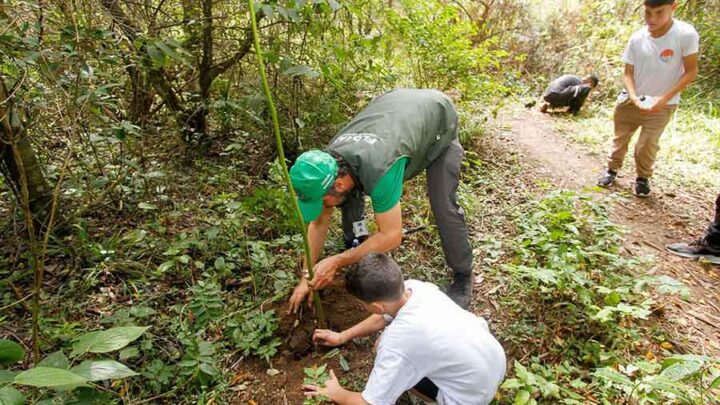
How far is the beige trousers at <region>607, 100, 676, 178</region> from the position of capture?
149 inches

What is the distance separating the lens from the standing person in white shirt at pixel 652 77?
3.42m

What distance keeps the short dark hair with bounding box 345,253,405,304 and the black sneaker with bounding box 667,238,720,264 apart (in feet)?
9.02

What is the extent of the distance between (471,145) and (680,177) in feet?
7.18

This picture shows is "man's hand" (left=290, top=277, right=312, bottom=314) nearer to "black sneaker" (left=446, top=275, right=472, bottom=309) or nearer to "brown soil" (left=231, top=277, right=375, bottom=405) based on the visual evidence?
"brown soil" (left=231, top=277, right=375, bottom=405)

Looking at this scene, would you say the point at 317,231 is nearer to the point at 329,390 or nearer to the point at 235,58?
the point at 329,390

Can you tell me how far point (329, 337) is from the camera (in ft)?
7.58

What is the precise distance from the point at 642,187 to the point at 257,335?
3815 mm

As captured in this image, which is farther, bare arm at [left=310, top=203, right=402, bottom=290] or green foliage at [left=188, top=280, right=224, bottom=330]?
green foliage at [left=188, top=280, right=224, bottom=330]

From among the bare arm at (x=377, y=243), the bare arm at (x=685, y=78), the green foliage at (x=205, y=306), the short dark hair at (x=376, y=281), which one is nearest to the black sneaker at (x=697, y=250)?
the bare arm at (x=685, y=78)

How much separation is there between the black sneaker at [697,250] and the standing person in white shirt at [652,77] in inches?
34.7

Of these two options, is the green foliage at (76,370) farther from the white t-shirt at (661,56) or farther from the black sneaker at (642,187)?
the black sneaker at (642,187)

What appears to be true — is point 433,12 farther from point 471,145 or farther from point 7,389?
point 7,389

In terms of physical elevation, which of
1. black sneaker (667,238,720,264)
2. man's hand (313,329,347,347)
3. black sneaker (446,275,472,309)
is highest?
man's hand (313,329,347,347)

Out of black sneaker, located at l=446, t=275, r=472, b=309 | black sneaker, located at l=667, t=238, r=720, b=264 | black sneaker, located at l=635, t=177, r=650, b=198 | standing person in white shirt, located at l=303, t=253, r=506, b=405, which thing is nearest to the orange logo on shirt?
black sneaker, located at l=635, t=177, r=650, b=198
